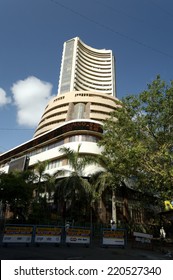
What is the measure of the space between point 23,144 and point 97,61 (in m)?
84.2

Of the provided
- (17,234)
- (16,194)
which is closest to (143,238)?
(17,234)

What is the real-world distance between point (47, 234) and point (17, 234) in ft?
6.04

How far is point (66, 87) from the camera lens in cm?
9462

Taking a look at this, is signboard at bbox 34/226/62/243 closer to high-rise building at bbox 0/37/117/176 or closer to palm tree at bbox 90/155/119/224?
palm tree at bbox 90/155/119/224

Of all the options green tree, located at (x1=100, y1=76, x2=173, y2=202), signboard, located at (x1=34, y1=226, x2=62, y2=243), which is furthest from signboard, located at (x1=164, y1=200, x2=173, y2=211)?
signboard, located at (x1=34, y1=226, x2=62, y2=243)

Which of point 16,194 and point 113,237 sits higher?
point 16,194

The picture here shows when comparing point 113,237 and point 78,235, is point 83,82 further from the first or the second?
point 78,235

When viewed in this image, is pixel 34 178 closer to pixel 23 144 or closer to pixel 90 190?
pixel 90 190

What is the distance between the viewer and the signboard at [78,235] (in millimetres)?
14100

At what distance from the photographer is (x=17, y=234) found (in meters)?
13.2

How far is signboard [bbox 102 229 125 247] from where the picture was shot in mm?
14508

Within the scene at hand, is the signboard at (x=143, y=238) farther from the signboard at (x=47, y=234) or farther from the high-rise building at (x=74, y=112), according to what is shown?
the high-rise building at (x=74, y=112)

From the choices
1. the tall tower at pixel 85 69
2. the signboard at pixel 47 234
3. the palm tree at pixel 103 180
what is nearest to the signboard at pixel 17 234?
the signboard at pixel 47 234

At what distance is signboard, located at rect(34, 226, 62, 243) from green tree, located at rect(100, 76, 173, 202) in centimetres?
684
